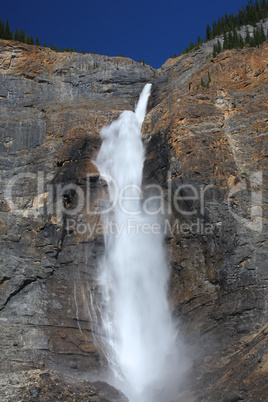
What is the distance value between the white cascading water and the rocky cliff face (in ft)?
2.77

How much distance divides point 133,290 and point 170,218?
5.15m

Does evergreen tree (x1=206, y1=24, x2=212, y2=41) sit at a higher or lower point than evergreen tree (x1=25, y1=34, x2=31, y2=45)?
lower

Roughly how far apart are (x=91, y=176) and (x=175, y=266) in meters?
9.45

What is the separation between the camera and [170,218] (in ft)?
89.4

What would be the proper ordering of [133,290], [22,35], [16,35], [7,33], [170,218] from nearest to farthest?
[133,290], [170,218], [7,33], [16,35], [22,35]

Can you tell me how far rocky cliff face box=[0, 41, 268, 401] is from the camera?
20766 millimetres

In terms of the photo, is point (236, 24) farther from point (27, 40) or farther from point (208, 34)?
point (27, 40)

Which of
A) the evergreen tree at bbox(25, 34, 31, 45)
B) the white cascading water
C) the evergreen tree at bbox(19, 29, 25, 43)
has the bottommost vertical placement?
the white cascading water

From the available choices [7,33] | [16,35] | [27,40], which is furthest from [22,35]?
[7,33]

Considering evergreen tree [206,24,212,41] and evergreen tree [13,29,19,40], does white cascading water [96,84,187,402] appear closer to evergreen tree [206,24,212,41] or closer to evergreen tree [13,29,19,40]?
evergreen tree [206,24,212,41]

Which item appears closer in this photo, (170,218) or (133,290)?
(133,290)

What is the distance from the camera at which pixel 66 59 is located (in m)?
41.7

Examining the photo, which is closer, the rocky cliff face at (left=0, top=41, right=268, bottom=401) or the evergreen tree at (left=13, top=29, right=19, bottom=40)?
the rocky cliff face at (left=0, top=41, right=268, bottom=401)

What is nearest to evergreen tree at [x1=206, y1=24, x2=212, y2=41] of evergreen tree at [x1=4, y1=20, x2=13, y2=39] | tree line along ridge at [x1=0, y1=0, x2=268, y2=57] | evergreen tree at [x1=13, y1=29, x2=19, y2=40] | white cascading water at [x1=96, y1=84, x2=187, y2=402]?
tree line along ridge at [x1=0, y1=0, x2=268, y2=57]
